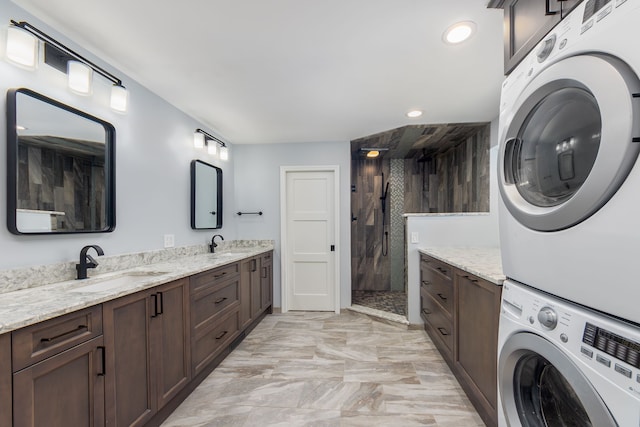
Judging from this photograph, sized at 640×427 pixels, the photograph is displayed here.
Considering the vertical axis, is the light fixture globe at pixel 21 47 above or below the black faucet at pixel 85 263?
above

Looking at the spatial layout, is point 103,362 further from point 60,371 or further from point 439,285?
point 439,285

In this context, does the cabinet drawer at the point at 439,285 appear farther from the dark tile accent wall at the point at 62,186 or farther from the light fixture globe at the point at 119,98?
the light fixture globe at the point at 119,98

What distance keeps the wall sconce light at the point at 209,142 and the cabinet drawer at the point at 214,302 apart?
148 centimetres

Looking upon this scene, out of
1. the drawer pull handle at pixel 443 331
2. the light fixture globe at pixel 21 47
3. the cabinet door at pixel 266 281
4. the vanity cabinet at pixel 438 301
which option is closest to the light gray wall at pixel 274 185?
the cabinet door at pixel 266 281

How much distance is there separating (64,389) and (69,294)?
0.40m

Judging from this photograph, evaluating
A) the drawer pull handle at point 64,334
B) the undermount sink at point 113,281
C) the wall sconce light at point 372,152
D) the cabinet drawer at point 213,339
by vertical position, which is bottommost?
the cabinet drawer at point 213,339

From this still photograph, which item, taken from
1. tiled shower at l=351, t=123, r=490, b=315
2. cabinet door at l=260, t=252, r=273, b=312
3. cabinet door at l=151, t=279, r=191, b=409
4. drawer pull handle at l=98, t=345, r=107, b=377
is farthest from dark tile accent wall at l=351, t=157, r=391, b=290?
drawer pull handle at l=98, t=345, r=107, b=377

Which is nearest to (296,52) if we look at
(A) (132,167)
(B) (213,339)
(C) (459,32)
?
(C) (459,32)

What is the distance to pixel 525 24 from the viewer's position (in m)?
1.19

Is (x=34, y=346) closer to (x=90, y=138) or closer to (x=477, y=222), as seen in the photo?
(x=90, y=138)

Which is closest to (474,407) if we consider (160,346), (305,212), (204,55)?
(160,346)

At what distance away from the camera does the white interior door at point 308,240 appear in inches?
146

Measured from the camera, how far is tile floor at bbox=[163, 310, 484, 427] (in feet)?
5.60

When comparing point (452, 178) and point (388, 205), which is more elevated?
point (452, 178)
